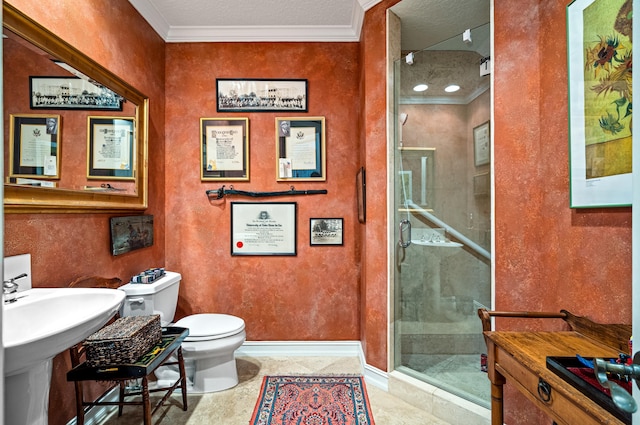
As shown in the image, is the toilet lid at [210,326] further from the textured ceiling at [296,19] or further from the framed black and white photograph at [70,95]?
the textured ceiling at [296,19]

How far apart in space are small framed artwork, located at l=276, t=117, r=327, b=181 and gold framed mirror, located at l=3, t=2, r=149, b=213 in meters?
1.08

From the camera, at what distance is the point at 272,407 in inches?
78.5

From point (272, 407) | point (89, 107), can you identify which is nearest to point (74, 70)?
point (89, 107)

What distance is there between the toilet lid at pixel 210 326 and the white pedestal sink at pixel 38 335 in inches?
28.9

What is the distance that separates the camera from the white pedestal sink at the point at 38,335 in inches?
39.4

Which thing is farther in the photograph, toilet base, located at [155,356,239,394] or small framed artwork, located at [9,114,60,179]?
toilet base, located at [155,356,239,394]

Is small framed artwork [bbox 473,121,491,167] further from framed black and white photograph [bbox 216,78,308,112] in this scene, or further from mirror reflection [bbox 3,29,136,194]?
mirror reflection [bbox 3,29,136,194]

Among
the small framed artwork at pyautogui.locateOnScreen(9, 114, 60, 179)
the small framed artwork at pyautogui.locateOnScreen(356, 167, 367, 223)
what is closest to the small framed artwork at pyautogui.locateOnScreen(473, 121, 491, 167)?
the small framed artwork at pyautogui.locateOnScreen(356, 167, 367, 223)

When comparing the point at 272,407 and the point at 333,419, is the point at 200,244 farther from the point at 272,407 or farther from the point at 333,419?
the point at 333,419

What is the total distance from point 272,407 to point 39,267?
1496 mm

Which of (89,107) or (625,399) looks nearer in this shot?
(625,399)

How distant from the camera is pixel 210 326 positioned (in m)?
2.18

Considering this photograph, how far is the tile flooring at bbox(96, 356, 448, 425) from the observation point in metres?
1.88

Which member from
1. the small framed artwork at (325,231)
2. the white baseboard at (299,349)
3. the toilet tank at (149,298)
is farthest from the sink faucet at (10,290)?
the small framed artwork at (325,231)
